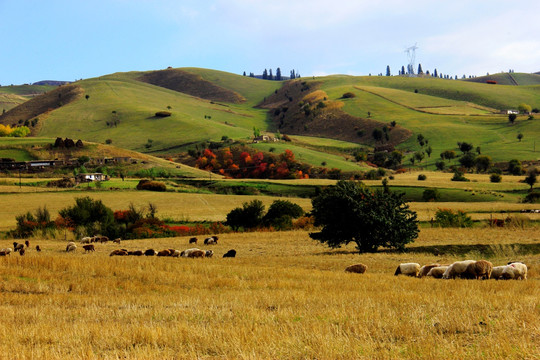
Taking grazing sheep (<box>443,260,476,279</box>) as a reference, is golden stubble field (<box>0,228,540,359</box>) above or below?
above

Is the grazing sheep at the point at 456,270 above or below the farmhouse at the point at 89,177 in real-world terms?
above

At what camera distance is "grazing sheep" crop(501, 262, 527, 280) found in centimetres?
2047

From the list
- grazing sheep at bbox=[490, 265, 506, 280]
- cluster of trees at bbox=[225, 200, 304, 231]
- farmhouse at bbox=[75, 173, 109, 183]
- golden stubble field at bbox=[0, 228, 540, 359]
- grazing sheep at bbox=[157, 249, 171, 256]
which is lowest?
cluster of trees at bbox=[225, 200, 304, 231]

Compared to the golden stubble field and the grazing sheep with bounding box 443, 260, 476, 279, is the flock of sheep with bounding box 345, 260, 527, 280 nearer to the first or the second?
the grazing sheep with bounding box 443, 260, 476, 279

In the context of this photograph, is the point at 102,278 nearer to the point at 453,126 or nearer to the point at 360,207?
the point at 360,207

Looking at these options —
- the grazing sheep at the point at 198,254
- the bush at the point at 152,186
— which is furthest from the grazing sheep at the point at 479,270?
the bush at the point at 152,186

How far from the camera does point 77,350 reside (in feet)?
29.7

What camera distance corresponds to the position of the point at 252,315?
1195 cm

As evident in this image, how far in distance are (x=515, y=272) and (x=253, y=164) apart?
12904cm

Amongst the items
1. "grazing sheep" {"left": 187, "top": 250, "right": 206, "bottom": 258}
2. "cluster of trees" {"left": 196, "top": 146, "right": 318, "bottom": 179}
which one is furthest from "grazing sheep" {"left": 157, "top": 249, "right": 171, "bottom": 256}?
"cluster of trees" {"left": 196, "top": 146, "right": 318, "bottom": 179}

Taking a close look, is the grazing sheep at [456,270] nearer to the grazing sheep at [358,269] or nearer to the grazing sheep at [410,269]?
the grazing sheep at [410,269]

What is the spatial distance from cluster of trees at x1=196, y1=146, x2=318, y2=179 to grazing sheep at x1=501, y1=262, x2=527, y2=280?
371ft

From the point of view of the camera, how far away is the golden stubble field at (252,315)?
872cm

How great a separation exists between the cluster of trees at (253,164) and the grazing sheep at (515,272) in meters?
113
